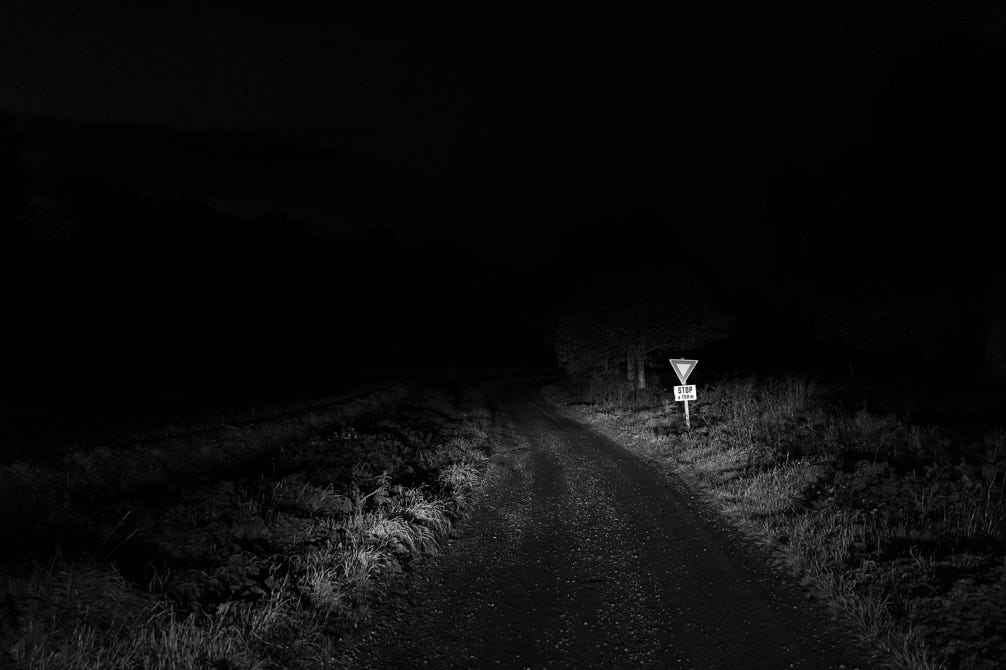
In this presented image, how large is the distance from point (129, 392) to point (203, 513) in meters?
21.6

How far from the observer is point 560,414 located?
20250mm

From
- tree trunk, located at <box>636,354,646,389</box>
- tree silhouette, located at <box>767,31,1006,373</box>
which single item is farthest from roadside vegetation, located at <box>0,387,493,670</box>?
tree silhouette, located at <box>767,31,1006,373</box>

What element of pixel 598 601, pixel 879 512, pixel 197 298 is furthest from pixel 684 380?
pixel 197 298

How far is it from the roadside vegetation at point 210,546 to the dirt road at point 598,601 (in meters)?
0.57

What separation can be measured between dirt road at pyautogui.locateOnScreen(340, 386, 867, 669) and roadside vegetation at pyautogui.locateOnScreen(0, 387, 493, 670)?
0.57m

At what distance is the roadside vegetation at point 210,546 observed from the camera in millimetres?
4160

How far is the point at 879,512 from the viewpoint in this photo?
21.9 ft

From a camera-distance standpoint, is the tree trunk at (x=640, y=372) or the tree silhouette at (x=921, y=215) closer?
the tree silhouette at (x=921, y=215)

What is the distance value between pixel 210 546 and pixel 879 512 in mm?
7860

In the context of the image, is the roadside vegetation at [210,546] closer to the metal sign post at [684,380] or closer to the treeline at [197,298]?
the metal sign post at [684,380]

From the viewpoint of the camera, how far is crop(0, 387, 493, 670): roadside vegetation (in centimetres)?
416

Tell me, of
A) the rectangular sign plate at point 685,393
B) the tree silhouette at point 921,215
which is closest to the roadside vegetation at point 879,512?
the rectangular sign plate at point 685,393

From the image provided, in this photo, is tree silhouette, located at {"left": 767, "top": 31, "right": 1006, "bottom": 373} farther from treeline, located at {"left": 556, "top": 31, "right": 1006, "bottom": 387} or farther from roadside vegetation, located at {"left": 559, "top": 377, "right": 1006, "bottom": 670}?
roadside vegetation, located at {"left": 559, "top": 377, "right": 1006, "bottom": 670}

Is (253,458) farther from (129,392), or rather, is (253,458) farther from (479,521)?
(129,392)
